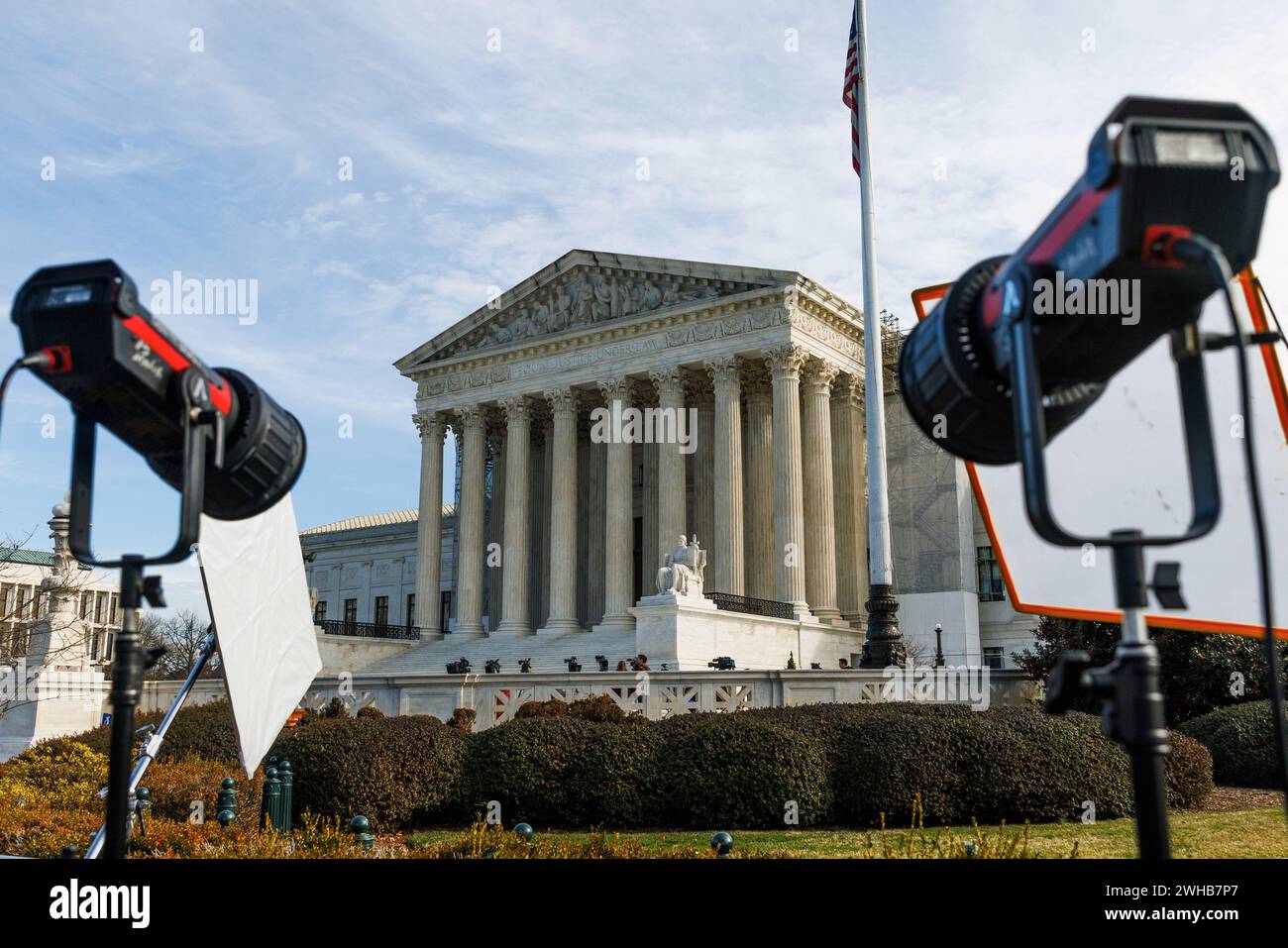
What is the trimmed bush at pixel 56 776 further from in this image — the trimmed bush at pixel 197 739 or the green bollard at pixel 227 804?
the green bollard at pixel 227 804

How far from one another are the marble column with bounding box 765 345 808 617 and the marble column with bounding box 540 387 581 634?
11.0 metres

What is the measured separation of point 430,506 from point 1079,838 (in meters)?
50.5

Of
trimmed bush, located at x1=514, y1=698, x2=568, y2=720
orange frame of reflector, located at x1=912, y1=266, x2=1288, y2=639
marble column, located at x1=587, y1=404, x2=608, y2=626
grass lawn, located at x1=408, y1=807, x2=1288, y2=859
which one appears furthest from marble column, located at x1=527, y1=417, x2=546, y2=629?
orange frame of reflector, located at x1=912, y1=266, x2=1288, y2=639

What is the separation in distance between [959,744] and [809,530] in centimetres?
3582

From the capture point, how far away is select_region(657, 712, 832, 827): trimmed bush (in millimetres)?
14594

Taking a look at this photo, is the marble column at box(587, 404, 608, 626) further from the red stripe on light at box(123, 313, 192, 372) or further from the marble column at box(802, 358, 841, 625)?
the red stripe on light at box(123, 313, 192, 372)

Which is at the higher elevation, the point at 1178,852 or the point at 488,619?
the point at 488,619

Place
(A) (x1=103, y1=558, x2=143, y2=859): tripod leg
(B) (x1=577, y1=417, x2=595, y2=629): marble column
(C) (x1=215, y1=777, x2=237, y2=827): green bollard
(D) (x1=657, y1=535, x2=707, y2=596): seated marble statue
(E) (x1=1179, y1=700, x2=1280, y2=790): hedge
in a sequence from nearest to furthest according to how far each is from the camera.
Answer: (A) (x1=103, y1=558, x2=143, y2=859): tripod leg → (C) (x1=215, y1=777, x2=237, y2=827): green bollard → (E) (x1=1179, y1=700, x2=1280, y2=790): hedge → (D) (x1=657, y1=535, x2=707, y2=596): seated marble statue → (B) (x1=577, y1=417, x2=595, y2=629): marble column

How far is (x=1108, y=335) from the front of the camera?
12.1 feet

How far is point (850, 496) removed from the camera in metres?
53.3

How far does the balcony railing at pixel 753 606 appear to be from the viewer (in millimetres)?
44625

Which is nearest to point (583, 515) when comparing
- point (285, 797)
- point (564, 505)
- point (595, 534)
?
point (595, 534)
